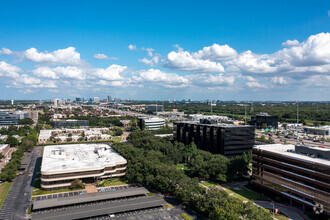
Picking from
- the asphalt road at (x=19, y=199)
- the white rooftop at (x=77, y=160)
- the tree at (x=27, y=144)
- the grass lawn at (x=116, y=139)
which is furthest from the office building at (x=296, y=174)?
the tree at (x=27, y=144)

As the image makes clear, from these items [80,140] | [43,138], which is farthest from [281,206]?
[43,138]

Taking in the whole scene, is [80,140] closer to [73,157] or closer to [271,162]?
[73,157]

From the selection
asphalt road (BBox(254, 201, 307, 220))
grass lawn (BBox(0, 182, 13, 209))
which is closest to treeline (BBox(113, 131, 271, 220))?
asphalt road (BBox(254, 201, 307, 220))

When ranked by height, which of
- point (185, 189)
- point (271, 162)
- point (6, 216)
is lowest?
point (6, 216)

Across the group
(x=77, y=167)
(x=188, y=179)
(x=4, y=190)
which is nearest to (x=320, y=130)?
(x=188, y=179)

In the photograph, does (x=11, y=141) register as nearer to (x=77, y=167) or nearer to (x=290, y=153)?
(x=77, y=167)

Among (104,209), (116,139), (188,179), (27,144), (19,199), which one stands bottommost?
(19,199)
